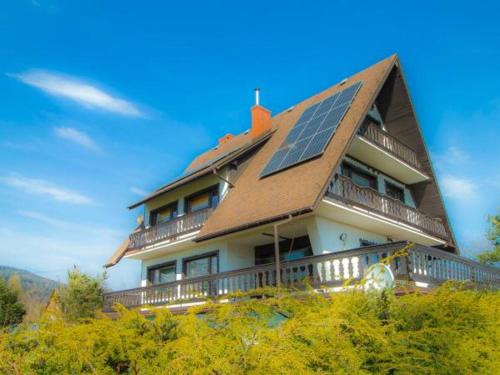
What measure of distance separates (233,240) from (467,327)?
12319 millimetres

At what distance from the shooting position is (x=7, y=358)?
4.70m

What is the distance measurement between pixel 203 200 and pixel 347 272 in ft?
30.3

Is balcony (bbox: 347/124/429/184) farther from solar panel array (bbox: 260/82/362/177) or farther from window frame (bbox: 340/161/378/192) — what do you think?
solar panel array (bbox: 260/82/362/177)

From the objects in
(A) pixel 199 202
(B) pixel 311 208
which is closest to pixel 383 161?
(B) pixel 311 208

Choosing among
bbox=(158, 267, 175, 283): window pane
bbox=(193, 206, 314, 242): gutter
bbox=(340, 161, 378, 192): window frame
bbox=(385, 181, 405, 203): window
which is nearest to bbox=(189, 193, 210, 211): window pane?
bbox=(158, 267, 175, 283): window pane

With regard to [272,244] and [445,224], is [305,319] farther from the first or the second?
[445,224]

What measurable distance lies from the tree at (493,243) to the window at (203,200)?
625 inches

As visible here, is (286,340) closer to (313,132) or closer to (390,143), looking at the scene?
(313,132)

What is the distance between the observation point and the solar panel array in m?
14.9

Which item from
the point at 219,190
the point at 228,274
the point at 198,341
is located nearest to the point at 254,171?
the point at 219,190

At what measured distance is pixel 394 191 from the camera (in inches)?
776

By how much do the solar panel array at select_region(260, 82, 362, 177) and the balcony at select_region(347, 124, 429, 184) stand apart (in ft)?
3.61

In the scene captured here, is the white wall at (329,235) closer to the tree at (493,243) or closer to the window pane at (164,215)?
the window pane at (164,215)

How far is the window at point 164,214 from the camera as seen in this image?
70.0 ft
